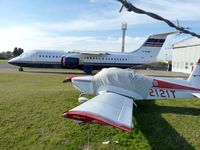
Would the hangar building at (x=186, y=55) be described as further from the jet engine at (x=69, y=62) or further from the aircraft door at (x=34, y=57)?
the aircraft door at (x=34, y=57)

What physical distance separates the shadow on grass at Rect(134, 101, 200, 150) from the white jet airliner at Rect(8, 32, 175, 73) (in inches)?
746

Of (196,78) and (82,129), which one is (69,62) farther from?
(82,129)

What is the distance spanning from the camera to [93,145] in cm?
638

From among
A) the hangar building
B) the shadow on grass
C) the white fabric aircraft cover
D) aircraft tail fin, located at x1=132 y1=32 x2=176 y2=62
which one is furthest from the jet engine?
the hangar building

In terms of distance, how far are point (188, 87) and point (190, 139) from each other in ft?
10.2

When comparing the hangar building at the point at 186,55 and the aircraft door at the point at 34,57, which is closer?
the aircraft door at the point at 34,57

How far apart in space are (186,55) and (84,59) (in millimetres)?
23264

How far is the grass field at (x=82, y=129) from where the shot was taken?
20.9ft

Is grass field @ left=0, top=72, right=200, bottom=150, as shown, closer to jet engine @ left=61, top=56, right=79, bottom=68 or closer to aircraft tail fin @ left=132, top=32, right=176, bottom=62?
jet engine @ left=61, top=56, right=79, bottom=68

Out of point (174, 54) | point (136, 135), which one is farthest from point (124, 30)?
point (136, 135)

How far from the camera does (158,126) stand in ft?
24.0

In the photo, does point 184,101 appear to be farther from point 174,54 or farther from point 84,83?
point 174,54

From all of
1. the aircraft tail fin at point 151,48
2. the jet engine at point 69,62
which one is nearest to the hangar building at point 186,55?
the aircraft tail fin at point 151,48

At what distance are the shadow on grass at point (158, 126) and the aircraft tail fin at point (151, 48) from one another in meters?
21.0
